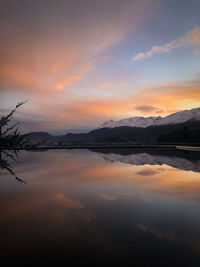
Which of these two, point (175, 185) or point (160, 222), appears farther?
point (175, 185)

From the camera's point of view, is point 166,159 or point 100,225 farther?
point 166,159

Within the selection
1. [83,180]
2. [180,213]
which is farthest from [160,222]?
[83,180]

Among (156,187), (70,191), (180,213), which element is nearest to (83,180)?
(70,191)

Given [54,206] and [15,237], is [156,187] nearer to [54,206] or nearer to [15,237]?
[54,206]

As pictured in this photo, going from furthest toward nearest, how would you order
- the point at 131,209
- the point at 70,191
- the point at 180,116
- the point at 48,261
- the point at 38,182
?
the point at 180,116, the point at 38,182, the point at 70,191, the point at 131,209, the point at 48,261

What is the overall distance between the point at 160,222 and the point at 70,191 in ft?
8.41

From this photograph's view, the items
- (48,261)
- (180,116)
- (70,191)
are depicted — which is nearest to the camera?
(48,261)

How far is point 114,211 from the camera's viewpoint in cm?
341

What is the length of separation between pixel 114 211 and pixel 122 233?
82 centimetres

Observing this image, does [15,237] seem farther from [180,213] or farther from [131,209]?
[180,213]

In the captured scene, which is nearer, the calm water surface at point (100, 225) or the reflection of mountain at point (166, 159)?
the calm water surface at point (100, 225)

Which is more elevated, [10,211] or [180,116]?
[180,116]

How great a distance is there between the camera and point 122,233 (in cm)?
258

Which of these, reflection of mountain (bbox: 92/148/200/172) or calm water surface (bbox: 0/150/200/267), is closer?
calm water surface (bbox: 0/150/200/267)
